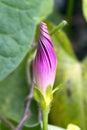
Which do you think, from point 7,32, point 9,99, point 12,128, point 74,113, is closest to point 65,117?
point 74,113

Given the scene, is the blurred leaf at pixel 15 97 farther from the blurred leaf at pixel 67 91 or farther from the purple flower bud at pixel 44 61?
the purple flower bud at pixel 44 61

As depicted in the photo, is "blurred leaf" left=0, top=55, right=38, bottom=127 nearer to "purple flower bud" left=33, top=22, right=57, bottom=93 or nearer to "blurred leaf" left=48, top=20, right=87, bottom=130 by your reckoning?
"blurred leaf" left=48, top=20, right=87, bottom=130

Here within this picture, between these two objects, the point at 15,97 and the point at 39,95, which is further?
the point at 15,97

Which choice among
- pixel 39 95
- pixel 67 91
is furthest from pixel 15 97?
pixel 39 95

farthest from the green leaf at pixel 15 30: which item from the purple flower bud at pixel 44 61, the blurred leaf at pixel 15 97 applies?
the blurred leaf at pixel 15 97

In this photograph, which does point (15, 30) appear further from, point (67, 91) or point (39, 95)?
point (67, 91)

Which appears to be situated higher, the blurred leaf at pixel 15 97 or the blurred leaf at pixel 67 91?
the blurred leaf at pixel 15 97
